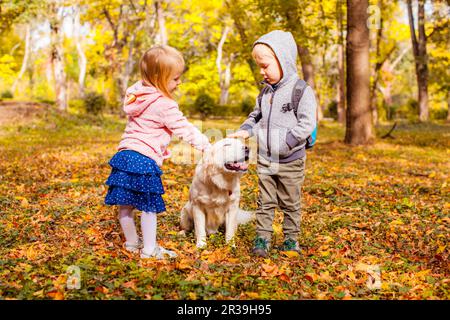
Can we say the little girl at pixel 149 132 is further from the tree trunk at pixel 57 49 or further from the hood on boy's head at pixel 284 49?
the tree trunk at pixel 57 49

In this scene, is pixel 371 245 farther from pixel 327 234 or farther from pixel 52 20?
pixel 52 20

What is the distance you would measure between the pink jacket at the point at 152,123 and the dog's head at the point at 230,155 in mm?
136

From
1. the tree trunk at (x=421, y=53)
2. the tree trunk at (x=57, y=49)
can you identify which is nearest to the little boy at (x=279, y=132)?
the tree trunk at (x=421, y=53)

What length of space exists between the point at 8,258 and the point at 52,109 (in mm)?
18936

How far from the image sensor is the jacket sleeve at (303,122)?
4129 mm

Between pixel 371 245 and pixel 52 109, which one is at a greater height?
pixel 52 109

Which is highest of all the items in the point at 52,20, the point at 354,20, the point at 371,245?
the point at 52,20

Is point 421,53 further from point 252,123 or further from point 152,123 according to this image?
point 152,123

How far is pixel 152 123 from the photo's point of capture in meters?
4.09

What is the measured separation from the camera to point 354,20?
1290cm

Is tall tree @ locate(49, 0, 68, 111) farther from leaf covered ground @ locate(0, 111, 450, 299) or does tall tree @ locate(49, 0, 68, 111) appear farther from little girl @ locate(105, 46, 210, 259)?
little girl @ locate(105, 46, 210, 259)

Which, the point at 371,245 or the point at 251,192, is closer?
the point at 371,245
